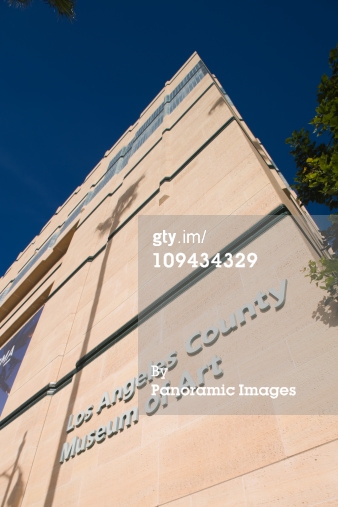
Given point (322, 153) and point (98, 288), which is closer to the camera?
point (322, 153)

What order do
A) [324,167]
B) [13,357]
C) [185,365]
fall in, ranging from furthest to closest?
1. [13,357]
2. [185,365]
3. [324,167]

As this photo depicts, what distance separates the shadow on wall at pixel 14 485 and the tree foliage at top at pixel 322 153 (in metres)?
6.81

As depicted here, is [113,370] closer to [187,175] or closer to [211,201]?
[211,201]

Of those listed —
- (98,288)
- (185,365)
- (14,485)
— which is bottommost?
(14,485)

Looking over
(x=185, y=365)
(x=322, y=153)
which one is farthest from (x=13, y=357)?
(x=322, y=153)

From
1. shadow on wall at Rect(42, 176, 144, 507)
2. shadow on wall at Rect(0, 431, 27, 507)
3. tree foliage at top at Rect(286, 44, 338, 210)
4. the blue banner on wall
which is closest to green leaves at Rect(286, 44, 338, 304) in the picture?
tree foliage at top at Rect(286, 44, 338, 210)

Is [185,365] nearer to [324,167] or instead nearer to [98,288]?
[324,167]

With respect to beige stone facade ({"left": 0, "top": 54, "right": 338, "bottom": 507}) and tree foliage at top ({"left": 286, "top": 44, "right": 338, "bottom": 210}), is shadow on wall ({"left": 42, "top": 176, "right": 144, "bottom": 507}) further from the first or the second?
tree foliage at top ({"left": 286, "top": 44, "right": 338, "bottom": 210})

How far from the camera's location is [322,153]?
11.8ft

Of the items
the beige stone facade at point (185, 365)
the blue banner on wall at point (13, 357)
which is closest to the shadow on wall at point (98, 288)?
the beige stone facade at point (185, 365)

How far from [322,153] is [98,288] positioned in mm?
6379

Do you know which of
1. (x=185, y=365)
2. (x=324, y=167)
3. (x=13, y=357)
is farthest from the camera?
(x=13, y=357)

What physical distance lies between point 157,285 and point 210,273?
1416 mm

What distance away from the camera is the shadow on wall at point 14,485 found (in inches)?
228
